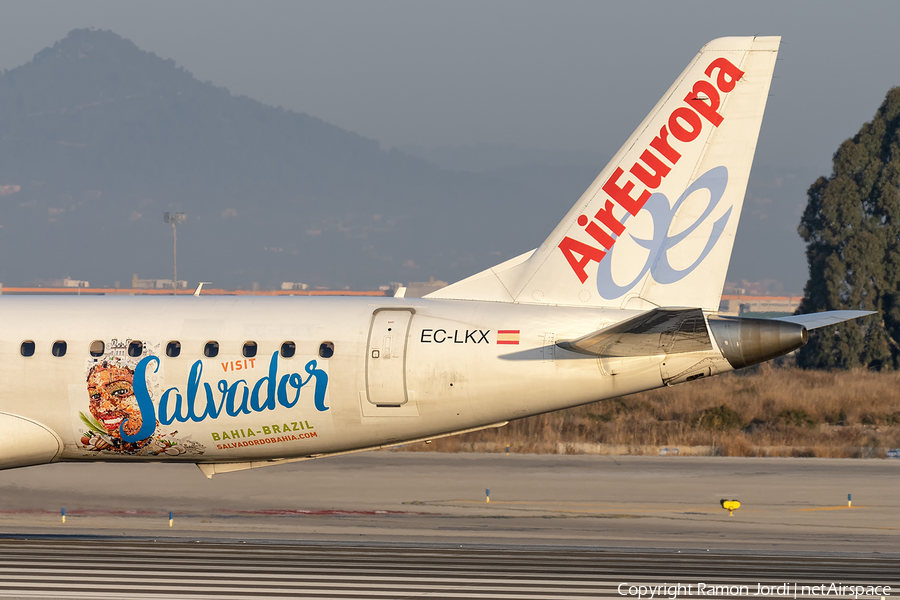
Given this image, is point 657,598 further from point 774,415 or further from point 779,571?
point 774,415

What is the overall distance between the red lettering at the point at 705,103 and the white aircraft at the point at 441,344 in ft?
0.13

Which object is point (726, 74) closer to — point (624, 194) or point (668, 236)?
point (624, 194)

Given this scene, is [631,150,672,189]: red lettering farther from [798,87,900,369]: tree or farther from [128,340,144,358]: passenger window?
[798,87,900,369]: tree

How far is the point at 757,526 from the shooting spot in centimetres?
2512

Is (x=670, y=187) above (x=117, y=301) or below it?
above

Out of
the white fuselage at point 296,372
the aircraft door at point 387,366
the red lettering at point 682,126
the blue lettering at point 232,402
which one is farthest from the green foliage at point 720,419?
the blue lettering at point 232,402

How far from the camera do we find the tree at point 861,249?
7062 centimetres

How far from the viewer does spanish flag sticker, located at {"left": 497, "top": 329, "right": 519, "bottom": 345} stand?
20.2m

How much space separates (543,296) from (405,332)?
9.73 feet

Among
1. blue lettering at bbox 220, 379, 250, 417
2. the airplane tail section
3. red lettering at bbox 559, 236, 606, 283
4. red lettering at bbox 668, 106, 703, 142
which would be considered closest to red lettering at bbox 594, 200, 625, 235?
the airplane tail section

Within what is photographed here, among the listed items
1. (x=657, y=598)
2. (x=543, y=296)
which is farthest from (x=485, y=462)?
(x=657, y=598)

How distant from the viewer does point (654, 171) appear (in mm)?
20562

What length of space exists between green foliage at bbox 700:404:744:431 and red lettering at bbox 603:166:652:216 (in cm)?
2435

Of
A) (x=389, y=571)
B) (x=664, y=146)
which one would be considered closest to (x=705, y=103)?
(x=664, y=146)
